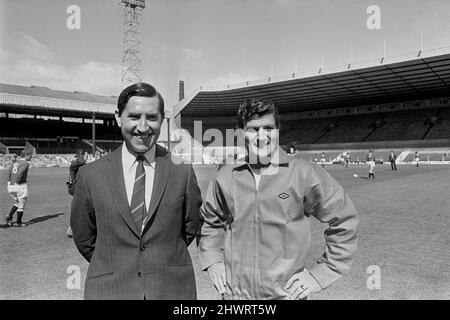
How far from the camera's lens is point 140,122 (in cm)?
211

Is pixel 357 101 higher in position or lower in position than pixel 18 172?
higher

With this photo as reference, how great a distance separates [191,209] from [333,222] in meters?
0.86

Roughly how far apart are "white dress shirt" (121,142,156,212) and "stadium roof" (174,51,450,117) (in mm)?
29973

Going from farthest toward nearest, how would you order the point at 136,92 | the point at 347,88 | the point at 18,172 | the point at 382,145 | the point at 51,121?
the point at 51,121 < the point at 382,145 < the point at 347,88 < the point at 18,172 < the point at 136,92

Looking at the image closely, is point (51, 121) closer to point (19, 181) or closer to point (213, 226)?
point (19, 181)

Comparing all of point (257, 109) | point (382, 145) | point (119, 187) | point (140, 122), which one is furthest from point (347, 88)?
point (119, 187)

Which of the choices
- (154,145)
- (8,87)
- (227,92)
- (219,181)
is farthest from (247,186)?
(8,87)

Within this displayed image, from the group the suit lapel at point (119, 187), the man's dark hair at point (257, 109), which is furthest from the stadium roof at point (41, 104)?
the man's dark hair at point (257, 109)

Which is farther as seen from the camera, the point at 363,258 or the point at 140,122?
the point at 363,258

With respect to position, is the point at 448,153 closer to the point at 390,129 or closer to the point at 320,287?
the point at 390,129

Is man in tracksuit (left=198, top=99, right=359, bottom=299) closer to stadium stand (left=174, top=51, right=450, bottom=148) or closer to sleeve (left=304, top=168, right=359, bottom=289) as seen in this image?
sleeve (left=304, top=168, right=359, bottom=289)

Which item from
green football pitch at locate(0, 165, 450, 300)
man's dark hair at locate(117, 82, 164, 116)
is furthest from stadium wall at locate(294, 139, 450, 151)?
man's dark hair at locate(117, 82, 164, 116)

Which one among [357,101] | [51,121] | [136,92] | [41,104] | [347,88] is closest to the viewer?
[136,92]
